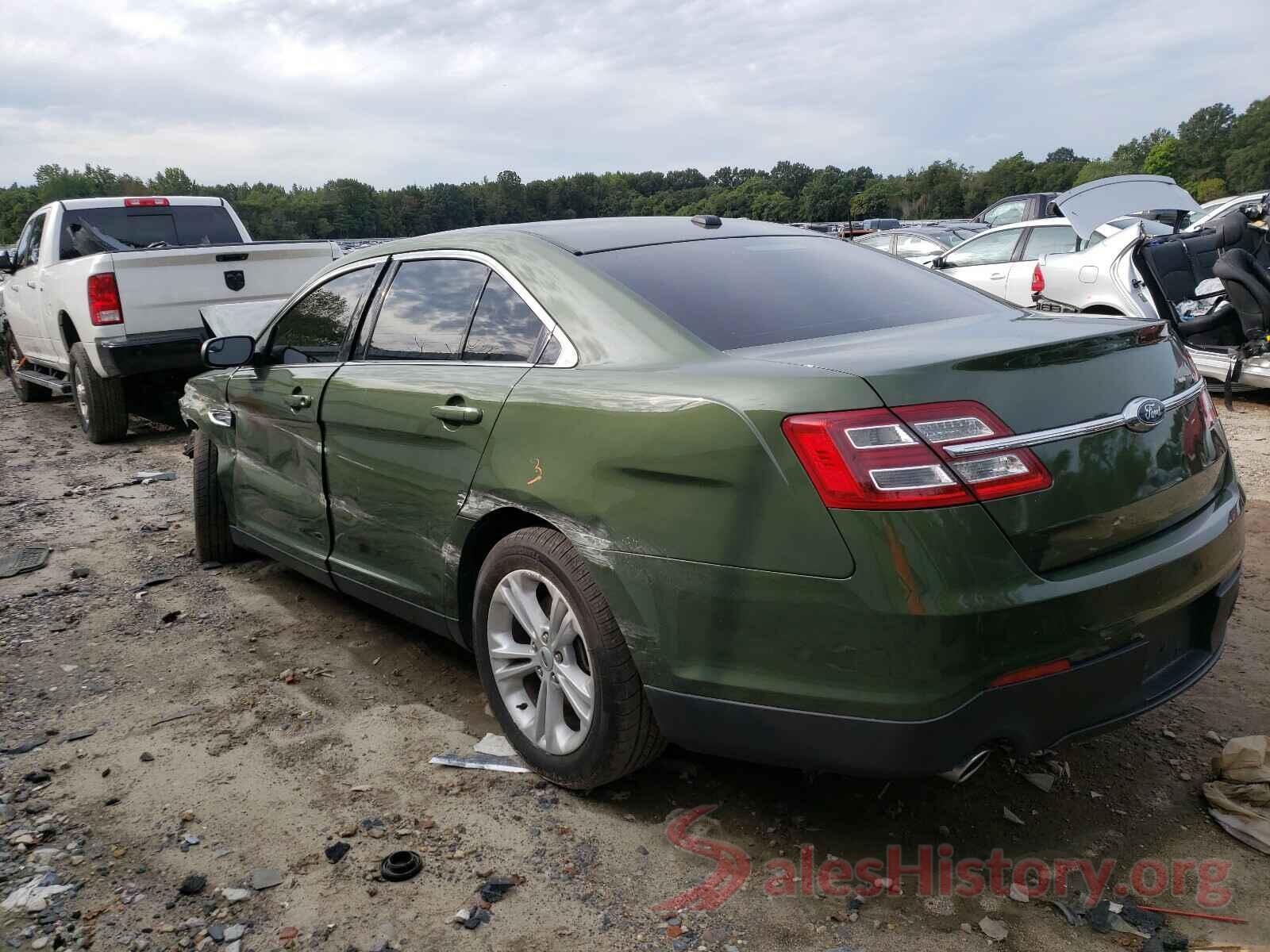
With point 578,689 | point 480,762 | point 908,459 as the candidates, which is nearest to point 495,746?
point 480,762

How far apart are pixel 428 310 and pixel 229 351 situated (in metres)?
1.38

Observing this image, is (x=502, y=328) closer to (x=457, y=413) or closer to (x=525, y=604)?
(x=457, y=413)

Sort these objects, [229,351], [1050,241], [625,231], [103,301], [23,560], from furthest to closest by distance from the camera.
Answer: [1050,241], [103,301], [23,560], [229,351], [625,231]

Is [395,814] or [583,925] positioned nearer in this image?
[583,925]

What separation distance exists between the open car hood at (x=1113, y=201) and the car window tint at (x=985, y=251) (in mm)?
2914

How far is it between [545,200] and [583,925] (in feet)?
159

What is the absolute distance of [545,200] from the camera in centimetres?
4881

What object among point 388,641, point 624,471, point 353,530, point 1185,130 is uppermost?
point 1185,130

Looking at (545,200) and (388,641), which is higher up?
(545,200)

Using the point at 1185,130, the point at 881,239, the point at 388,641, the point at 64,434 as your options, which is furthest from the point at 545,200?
the point at 1185,130

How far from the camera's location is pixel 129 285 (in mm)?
8461

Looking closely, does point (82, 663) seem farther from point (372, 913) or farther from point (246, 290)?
point (246, 290)

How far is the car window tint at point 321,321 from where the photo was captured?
3.97 m

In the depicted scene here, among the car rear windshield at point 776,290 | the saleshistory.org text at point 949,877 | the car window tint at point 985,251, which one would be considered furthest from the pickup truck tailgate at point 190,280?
the saleshistory.org text at point 949,877
